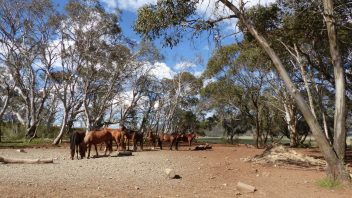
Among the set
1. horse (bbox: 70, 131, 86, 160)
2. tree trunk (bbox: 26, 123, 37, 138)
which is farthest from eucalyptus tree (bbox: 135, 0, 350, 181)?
tree trunk (bbox: 26, 123, 37, 138)

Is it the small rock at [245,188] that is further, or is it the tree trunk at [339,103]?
the tree trunk at [339,103]

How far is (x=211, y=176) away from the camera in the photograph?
1300 centimetres

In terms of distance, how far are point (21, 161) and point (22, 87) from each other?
2592 cm

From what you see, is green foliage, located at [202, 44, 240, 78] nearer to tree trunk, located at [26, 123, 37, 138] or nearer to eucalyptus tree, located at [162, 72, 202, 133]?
eucalyptus tree, located at [162, 72, 202, 133]

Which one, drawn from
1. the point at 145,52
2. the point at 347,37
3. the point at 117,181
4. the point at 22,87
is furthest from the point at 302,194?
the point at 22,87

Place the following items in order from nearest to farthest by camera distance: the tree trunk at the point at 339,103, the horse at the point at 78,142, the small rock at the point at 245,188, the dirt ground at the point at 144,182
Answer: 1. the dirt ground at the point at 144,182
2. the small rock at the point at 245,188
3. the tree trunk at the point at 339,103
4. the horse at the point at 78,142

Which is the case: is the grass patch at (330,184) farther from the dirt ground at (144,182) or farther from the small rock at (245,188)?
the small rock at (245,188)

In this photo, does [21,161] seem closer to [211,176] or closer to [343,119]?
[211,176]

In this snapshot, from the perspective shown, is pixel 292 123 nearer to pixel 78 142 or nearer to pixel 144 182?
pixel 78 142

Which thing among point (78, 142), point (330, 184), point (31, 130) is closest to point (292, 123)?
point (31, 130)

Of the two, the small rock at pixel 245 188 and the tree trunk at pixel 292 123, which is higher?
→ the tree trunk at pixel 292 123

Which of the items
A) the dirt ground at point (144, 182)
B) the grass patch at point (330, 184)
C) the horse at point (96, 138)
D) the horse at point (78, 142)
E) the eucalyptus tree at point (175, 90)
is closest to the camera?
the dirt ground at point (144, 182)

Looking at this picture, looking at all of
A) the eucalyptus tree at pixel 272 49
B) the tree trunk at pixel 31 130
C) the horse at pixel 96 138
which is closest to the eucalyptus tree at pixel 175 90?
the tree trunk at pixel 31 130

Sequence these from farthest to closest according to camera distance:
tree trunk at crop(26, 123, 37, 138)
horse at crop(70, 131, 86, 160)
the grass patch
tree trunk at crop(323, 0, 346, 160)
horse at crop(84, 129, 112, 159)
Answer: tree trunk at crop(26, 123, 37, 138) → horse at crop(84, 129, 112, 159) → horse at crop(70, 131, 86, 160) → tree trunk at crop(323, 0, 346, 160) → the grass patch
